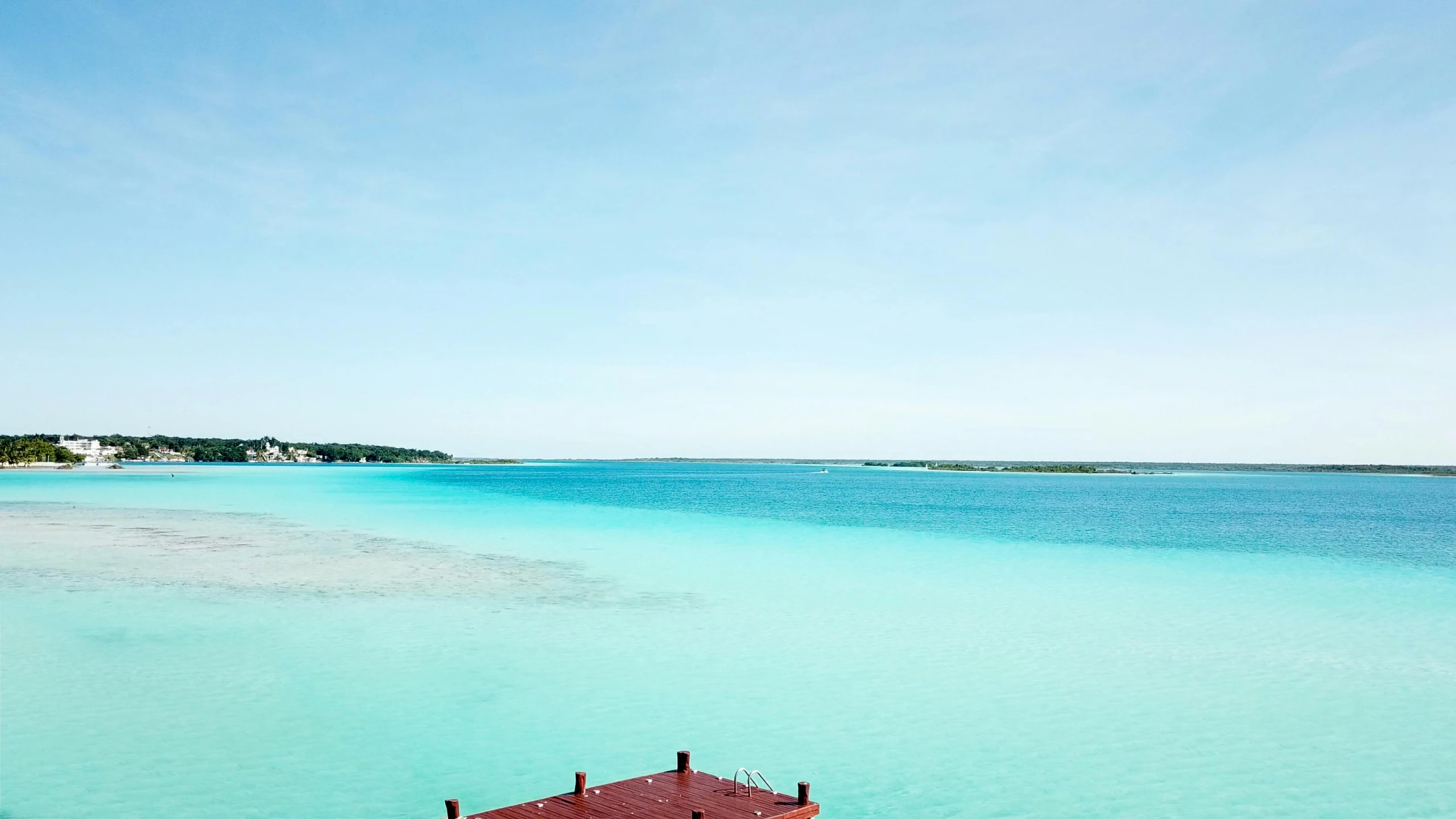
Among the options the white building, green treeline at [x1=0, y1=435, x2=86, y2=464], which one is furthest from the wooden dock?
the white building

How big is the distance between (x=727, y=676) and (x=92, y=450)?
195528 millimetres

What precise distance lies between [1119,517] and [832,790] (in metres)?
45.3

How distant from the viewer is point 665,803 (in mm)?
7566

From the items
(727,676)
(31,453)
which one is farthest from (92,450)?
(727,676)

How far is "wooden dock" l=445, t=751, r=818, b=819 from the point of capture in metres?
7.25

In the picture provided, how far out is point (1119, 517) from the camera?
49562 mm

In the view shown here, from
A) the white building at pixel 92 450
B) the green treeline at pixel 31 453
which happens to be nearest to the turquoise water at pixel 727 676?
the green treeline at pixel 31 453

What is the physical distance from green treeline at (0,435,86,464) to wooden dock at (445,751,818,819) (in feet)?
492

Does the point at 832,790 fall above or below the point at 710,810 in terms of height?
below

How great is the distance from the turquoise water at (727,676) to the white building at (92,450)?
498ft

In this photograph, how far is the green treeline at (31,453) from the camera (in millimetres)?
123375

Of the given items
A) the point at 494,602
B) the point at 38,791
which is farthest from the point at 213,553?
the point at 38,791

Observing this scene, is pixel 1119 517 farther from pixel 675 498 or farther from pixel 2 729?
pixel 2 729

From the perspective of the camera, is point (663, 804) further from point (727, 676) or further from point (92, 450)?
point (92, 450)
